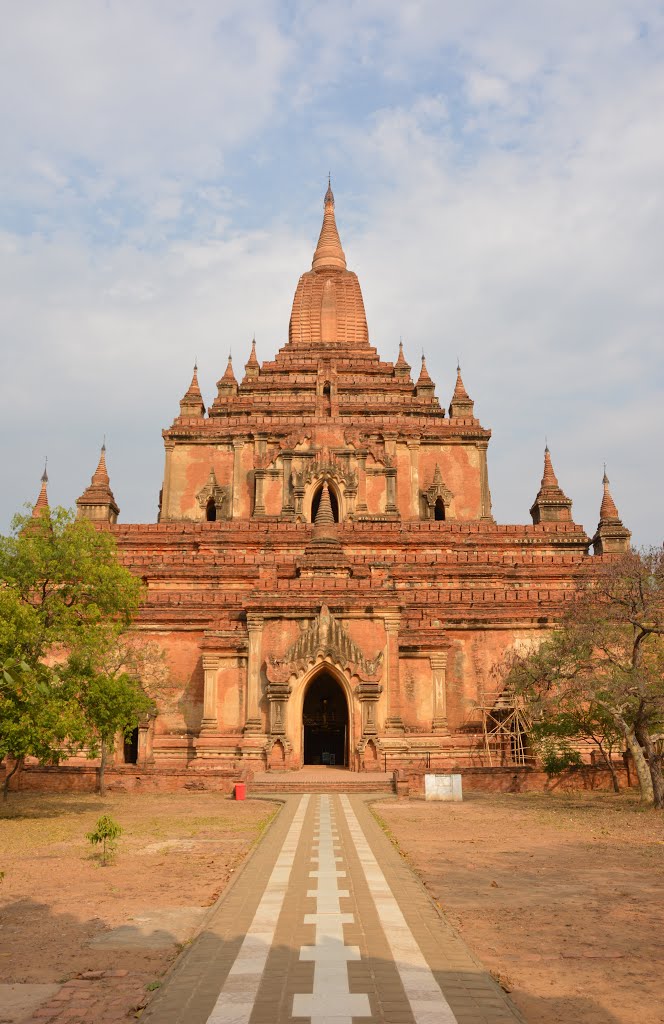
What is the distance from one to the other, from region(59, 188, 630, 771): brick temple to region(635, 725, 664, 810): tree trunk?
7.59m

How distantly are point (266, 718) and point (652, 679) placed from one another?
45.6 ft

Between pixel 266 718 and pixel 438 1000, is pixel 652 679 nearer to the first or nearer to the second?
pixel 266 718

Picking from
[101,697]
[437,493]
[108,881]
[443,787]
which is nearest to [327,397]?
[437,493]

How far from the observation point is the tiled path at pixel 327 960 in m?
7.18

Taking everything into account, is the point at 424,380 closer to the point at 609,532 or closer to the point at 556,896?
the point at 609,532

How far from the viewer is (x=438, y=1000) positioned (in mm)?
7449

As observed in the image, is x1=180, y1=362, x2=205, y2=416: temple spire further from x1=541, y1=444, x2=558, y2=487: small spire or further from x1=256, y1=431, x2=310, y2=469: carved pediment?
x1=541, y1=444, x2=558, y2=487: small spire

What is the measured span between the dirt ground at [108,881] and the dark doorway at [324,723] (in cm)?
1199

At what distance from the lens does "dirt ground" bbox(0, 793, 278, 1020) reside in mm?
9000

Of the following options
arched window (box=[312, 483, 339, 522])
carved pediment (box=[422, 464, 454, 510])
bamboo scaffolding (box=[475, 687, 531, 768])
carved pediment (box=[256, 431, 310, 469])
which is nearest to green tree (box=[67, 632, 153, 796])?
bamboo scaffolding (box=[475, 687, 531, 768])

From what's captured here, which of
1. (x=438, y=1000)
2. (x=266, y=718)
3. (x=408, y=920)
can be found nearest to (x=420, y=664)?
(x=266, y=718)

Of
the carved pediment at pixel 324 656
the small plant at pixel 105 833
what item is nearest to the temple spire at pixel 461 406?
the carved pediment at pixel 324 656

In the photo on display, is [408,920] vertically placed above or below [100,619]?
below

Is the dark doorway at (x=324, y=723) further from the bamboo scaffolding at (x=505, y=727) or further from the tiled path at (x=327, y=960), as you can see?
the tiled path at (x=327, y=960)
